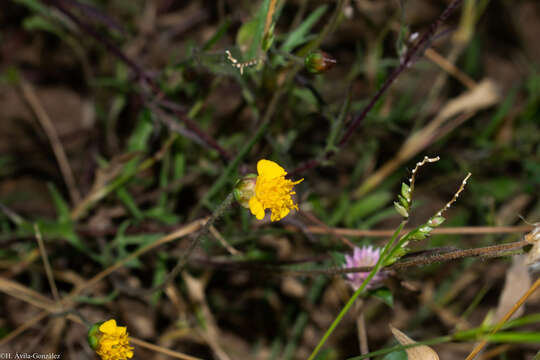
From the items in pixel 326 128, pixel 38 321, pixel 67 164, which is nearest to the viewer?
pixel 38 321

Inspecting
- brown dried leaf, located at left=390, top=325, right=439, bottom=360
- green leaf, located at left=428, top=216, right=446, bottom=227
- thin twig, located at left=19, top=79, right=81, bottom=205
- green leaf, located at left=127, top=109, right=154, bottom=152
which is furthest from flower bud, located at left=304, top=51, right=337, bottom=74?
thin twig, located at left=19, top=79, right=81, bottom=205

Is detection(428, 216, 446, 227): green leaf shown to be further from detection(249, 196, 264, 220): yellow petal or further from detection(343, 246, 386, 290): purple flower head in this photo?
detection(249, 196, 264, 220): yellow petal

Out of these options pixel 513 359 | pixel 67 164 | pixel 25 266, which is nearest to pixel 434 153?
pixel 513 359

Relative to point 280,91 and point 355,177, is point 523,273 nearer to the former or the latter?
point 355,177

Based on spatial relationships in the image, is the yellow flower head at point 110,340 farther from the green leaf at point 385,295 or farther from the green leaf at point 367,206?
the green leaf at point 367,206

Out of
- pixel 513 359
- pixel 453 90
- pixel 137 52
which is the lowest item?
pixel 513 359

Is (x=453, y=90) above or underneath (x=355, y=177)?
above
